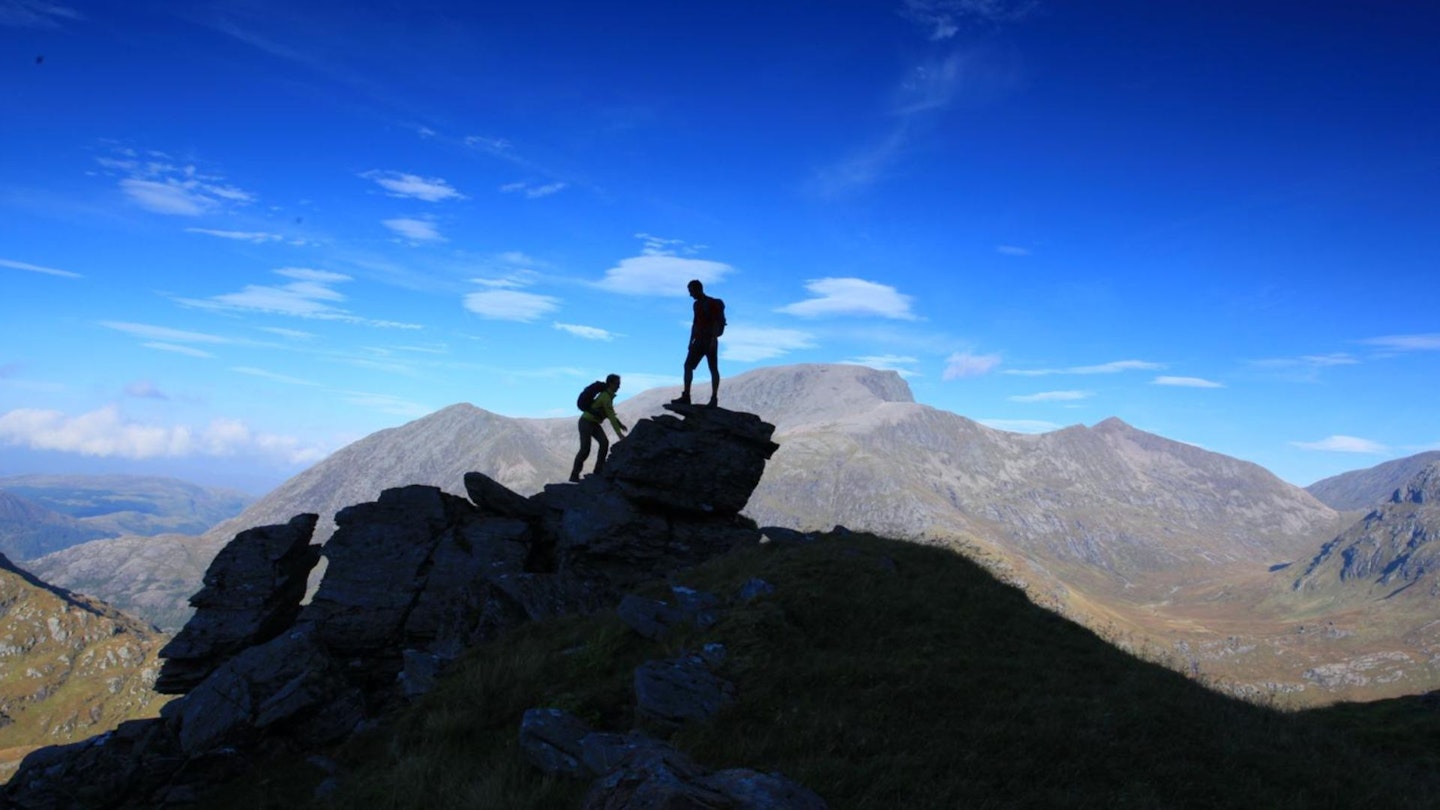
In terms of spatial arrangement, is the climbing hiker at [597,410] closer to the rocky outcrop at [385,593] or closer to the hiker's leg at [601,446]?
the hiker's leg at [601,446]

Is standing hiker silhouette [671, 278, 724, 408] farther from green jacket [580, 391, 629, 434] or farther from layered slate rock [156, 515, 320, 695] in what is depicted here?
layered slate rock [156, 515, 320, 695]

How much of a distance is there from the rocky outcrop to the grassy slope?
1.78m

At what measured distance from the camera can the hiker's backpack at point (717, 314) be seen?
93.0 ft

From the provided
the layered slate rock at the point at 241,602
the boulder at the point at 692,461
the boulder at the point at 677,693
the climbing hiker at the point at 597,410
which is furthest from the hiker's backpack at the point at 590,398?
the boulder at the point at 677,693

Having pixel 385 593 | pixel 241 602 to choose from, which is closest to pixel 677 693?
pixel 385 593

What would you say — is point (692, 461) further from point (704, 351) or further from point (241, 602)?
point (241, 602)

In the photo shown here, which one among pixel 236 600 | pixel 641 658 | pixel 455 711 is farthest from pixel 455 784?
pixel 236 600

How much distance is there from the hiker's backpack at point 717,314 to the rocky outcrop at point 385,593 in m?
3.95

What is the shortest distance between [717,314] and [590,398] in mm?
6896

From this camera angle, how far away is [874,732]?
12.1m

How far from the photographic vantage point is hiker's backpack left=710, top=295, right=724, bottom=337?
2835cm

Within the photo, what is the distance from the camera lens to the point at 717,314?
28578 millimetres

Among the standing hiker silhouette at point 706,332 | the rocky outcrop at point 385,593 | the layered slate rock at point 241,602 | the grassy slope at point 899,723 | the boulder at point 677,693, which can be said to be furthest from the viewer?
the standing hiker silhouette at point 706,332

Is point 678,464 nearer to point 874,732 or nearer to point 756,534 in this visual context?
point 756,534
